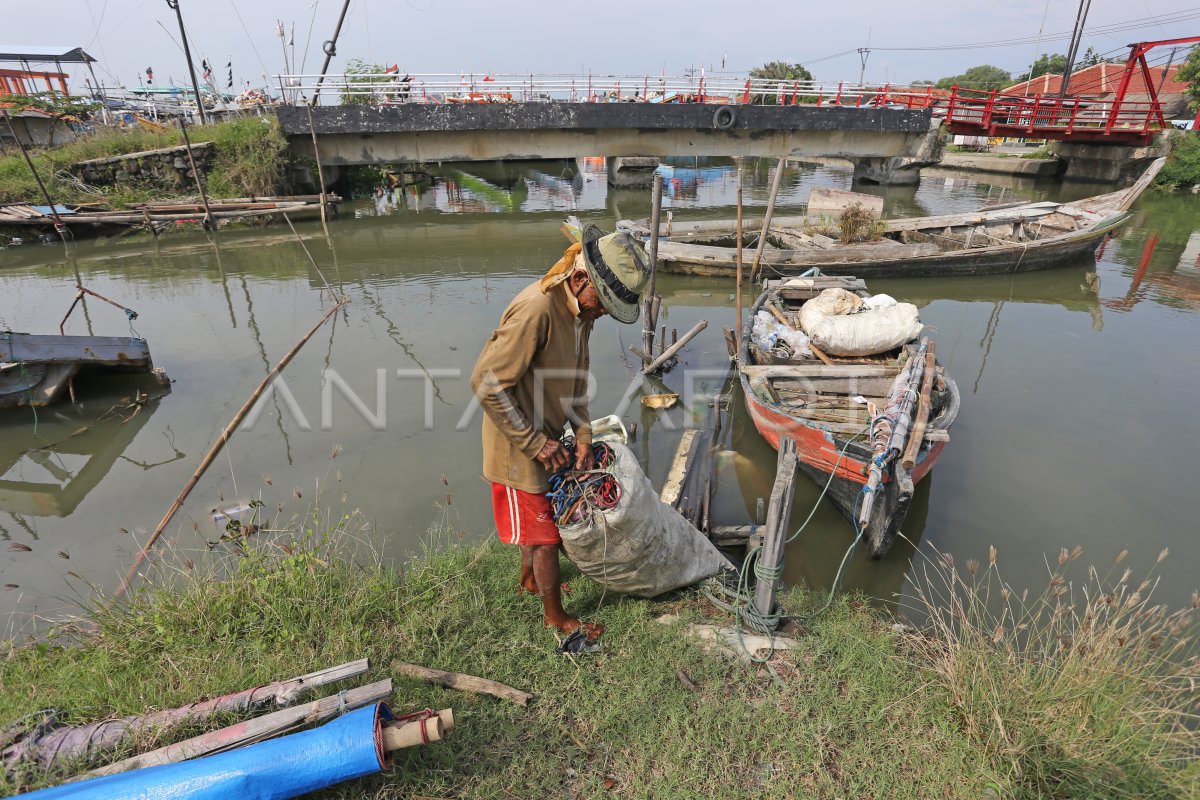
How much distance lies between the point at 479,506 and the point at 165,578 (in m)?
2.11

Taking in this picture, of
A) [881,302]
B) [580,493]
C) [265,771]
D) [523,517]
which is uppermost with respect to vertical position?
[580,493]

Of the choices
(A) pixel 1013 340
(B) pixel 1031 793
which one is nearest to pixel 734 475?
(B) pixel 1031 793

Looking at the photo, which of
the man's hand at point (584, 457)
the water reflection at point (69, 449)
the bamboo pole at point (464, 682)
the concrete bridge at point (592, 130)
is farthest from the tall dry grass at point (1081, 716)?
the concrete bridge at point (592, 130)

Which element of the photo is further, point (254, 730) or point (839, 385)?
point (839, 385)

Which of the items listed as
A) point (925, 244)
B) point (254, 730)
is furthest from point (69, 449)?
point (925, 244)

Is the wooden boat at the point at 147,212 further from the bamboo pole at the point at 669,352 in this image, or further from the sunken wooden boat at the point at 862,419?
the sunken wooden boat at the point at 862,419

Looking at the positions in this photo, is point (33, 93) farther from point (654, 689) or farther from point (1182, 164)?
point (1182, 164)

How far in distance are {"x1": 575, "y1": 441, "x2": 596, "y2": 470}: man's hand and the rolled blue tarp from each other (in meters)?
1.29

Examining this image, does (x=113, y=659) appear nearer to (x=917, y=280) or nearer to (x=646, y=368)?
(x=646, y=368)

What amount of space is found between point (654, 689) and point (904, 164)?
23.9 metres

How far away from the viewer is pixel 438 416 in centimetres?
629

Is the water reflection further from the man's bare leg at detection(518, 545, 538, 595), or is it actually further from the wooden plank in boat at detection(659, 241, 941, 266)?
the wooden plank in boat at detection(659, 241, 941, 266)

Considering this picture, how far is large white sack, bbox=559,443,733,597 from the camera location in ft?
9.02

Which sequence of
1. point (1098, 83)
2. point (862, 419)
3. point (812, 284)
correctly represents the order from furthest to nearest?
point (1098, 83) → point (812, 284) → point (862, 419)
